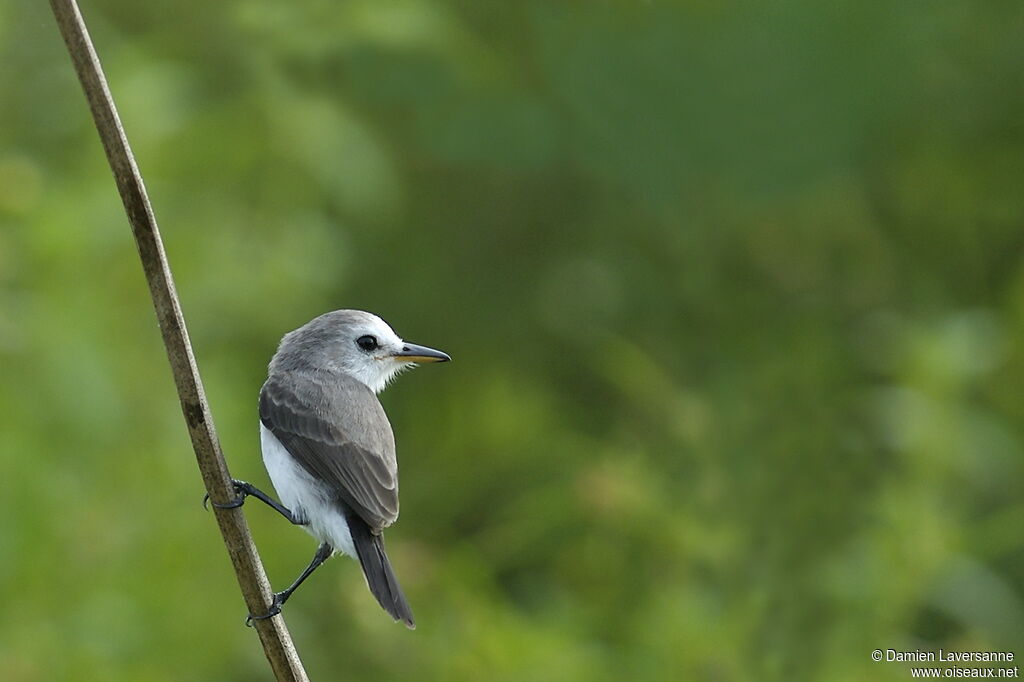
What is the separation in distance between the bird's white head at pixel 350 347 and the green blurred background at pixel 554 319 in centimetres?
156

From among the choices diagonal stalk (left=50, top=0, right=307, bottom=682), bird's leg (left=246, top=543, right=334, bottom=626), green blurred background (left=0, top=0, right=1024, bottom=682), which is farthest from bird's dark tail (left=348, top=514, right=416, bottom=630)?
green blurred background (left=0, top=0, right=1024, bottom=682)

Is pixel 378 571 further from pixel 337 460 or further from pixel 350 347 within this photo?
pixel 350 347

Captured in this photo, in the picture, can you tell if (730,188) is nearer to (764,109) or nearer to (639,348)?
(764,109)

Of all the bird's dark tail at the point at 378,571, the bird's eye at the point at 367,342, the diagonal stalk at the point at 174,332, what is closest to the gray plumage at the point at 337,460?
the bird's dark tail at the point at 378,571

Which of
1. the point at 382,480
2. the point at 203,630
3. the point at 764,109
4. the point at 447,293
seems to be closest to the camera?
the point at 382,480

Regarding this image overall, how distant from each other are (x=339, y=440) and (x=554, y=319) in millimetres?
3638

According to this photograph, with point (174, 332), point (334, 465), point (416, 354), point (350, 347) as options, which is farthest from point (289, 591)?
point (350, 347)

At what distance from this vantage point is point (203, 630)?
521 centimetres

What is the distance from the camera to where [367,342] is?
3643mm

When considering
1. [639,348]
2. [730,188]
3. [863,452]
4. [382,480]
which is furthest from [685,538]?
[382,480]

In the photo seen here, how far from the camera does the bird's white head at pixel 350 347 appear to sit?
142 inches

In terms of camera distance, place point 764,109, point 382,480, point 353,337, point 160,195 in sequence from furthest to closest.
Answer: point 764,109, point 160,195, point 353,337, point 382,480

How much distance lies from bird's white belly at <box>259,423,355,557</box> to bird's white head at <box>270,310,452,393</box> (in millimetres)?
405

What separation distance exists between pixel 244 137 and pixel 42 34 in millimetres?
993
